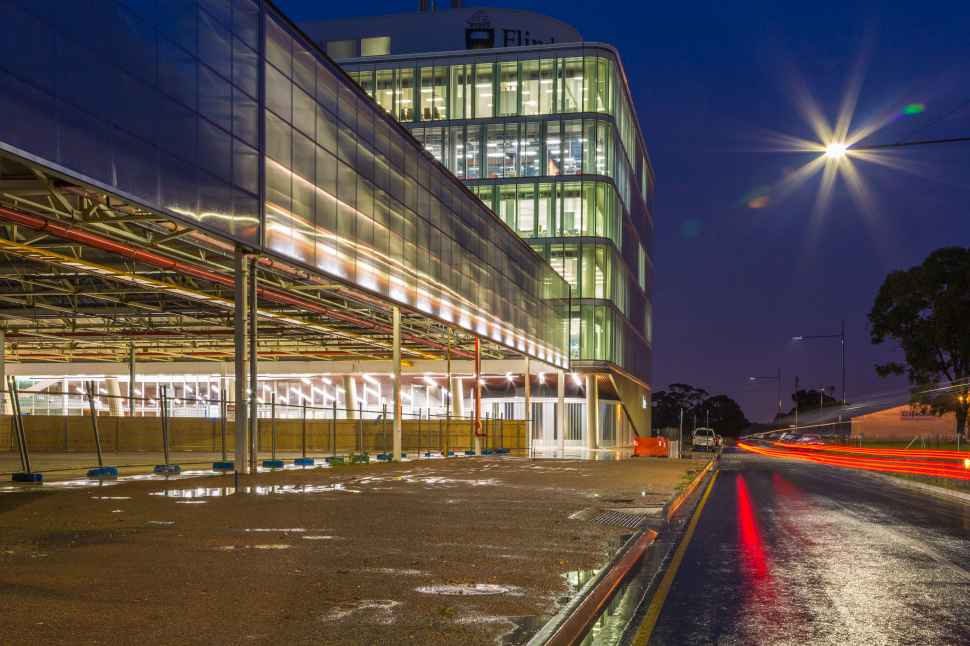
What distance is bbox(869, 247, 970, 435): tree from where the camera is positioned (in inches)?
3118

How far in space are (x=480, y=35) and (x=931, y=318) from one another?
45.1 m

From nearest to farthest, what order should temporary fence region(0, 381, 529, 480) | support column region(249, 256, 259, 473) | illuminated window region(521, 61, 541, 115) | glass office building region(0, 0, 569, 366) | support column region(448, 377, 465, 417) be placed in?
glass office building region(0, 0, 569, 366) → support column region(249, 256, 259, 473) → temporary fence region(0, 381, 529, 480) → support column region(448, 377, 465, 417) → illuminated window region(521, 61, 541, 115)

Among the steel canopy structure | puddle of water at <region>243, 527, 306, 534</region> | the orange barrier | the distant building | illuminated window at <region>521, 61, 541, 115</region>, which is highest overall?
illuminated window at <region>521, 61, 541, 115</region>

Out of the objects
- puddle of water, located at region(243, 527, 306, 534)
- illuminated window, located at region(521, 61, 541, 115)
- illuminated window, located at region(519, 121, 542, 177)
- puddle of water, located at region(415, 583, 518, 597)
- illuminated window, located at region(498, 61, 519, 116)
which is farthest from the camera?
illuminated window, located at region(498, 61, 519, 116)

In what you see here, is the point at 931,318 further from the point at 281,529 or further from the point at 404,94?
the point at 281,529

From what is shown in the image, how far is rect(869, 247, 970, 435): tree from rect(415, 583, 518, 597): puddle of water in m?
74.0

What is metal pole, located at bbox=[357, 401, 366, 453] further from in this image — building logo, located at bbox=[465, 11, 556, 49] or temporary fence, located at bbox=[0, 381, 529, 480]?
building logo, located at bbox=[465, 11, 556, 49]

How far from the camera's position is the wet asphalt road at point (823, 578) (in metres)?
8.06

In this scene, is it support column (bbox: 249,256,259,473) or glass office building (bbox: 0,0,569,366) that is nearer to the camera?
glass office building (bbox: 0,0,569,366)

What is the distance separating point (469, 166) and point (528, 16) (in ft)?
70.1

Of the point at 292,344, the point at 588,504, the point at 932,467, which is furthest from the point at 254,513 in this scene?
the point at 292,344

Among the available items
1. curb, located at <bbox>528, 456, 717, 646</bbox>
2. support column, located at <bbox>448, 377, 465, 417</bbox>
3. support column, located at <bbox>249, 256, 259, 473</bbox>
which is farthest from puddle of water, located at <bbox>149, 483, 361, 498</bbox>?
support column, located at <bbox>448, 377, 465, 417</bbox>

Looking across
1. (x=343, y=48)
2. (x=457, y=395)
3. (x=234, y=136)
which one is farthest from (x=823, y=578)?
(x=343, y=48)

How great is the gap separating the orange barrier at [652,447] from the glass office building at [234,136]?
15.1 meters
